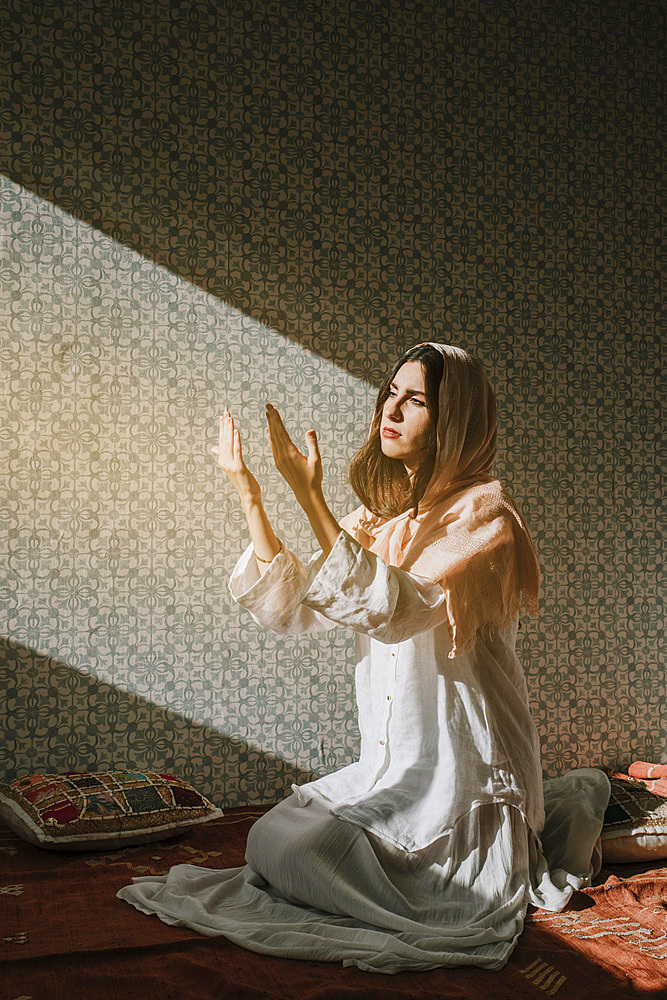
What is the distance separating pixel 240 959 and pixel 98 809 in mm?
984

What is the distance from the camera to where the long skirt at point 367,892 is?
6.64 feet

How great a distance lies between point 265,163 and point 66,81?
31.5 inches

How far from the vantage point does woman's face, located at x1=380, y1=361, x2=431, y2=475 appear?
2.51m

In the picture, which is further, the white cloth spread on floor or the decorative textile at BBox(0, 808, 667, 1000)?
the white cloth spread on floor

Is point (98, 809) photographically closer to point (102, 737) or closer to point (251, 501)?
point (102, 737)

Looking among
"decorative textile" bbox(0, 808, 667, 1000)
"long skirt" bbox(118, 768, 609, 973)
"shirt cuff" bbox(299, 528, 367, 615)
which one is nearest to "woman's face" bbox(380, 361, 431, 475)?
"shirt cuff" bbox(299, 528, 367, 615)

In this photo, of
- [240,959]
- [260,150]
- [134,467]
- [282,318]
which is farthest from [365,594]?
[260,150]

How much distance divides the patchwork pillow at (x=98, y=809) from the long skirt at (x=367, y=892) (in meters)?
0.39

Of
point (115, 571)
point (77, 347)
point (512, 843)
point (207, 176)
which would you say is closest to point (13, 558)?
point (115, 571)

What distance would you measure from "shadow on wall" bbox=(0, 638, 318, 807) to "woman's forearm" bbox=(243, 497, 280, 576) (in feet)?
3.77

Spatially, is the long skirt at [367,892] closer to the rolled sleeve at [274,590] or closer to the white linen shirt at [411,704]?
the white linen shirt at [411,704]

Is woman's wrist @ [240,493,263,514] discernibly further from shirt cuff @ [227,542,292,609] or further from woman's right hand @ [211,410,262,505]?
shirt cuff @ [227,542,292,609]

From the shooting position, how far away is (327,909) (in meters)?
2.14

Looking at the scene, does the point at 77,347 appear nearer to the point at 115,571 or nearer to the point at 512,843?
the point at 115,571
